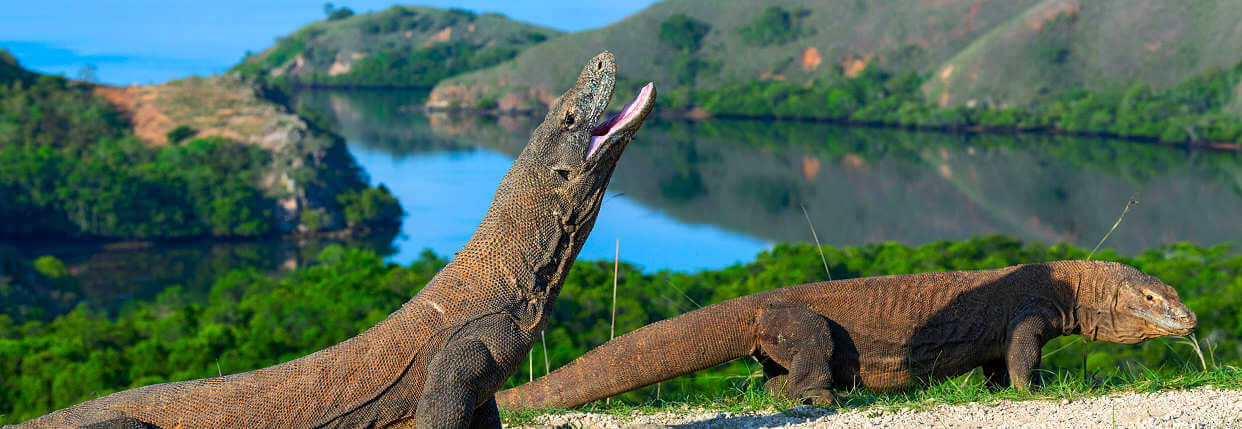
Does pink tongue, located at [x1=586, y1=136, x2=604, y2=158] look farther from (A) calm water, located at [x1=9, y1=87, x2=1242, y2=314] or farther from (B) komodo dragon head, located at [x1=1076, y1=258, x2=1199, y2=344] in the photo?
(A) calm water, located at [x1=9, y1=87, x2=1242, y2=314]

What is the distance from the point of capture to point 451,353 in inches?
162

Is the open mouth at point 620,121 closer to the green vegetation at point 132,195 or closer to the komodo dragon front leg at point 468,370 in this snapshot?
the komodo dragon front leg at point 468,370

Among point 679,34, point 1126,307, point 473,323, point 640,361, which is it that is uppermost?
point 679,34

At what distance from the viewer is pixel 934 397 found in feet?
20.3

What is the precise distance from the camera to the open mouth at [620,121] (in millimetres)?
4000

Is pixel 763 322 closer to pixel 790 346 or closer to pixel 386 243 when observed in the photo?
pixel 790 346

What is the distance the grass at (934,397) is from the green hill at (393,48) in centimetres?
13647

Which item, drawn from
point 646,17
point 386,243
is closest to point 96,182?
point 386,243

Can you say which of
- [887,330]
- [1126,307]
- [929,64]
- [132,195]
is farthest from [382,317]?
[929,64]

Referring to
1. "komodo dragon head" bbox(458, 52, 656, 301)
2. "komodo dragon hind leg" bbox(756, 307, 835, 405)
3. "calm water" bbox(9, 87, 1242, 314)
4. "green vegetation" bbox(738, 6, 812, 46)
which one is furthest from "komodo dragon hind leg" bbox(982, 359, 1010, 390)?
"green vegetation" bbox(738, 6, 812, 46)

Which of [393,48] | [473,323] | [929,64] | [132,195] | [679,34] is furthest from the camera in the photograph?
[393,48]

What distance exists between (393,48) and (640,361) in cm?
16327

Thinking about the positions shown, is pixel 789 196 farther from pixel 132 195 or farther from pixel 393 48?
pixel 393 48

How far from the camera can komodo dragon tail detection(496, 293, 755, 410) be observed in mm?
7008
